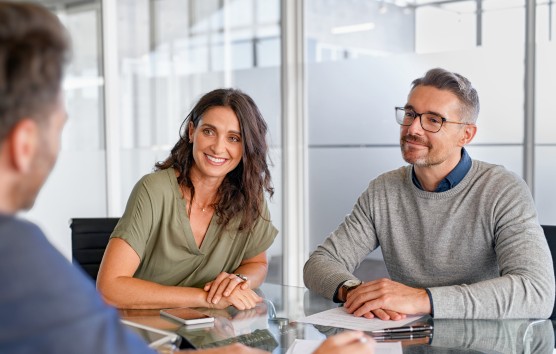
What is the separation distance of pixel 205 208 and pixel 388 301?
89cm

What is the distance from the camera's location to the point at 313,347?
176 centimetres

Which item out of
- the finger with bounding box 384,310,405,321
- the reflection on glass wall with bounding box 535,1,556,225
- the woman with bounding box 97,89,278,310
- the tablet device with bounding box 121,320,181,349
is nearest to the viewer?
the tablet device with bounding box 121,320,181,349

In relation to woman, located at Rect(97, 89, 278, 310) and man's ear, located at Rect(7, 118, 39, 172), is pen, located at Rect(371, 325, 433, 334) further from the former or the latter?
man's ear, located at Rect(7, 118, 39, 172)

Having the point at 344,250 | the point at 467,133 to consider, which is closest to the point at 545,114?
the point at 467,133

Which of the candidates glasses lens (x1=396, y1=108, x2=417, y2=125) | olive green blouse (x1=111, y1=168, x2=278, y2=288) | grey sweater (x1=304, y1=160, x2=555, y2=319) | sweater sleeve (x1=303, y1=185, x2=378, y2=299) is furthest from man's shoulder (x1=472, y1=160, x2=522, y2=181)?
olive green blouse (x1=111, y1=168, x2=278, y2=288)

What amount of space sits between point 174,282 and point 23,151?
174cm

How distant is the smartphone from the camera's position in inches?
79.2

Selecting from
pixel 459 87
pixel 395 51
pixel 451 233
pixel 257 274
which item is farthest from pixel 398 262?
pixel 395 51

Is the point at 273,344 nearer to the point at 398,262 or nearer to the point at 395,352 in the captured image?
the point at 395,352

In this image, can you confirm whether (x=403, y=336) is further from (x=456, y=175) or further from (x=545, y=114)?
(x=545, y=114)

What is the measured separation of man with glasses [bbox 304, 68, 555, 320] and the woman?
0.29 metres

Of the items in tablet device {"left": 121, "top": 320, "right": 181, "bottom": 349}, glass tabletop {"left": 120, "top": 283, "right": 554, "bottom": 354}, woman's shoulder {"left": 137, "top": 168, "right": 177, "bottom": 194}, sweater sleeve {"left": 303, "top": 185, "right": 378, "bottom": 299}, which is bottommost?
glass tabletop {"left": 120, "top": 283, "right": 554, "bottom": 354}

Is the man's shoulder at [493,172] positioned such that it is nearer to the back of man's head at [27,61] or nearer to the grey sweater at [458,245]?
the grey sweater at [458,245]

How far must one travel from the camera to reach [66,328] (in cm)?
87
